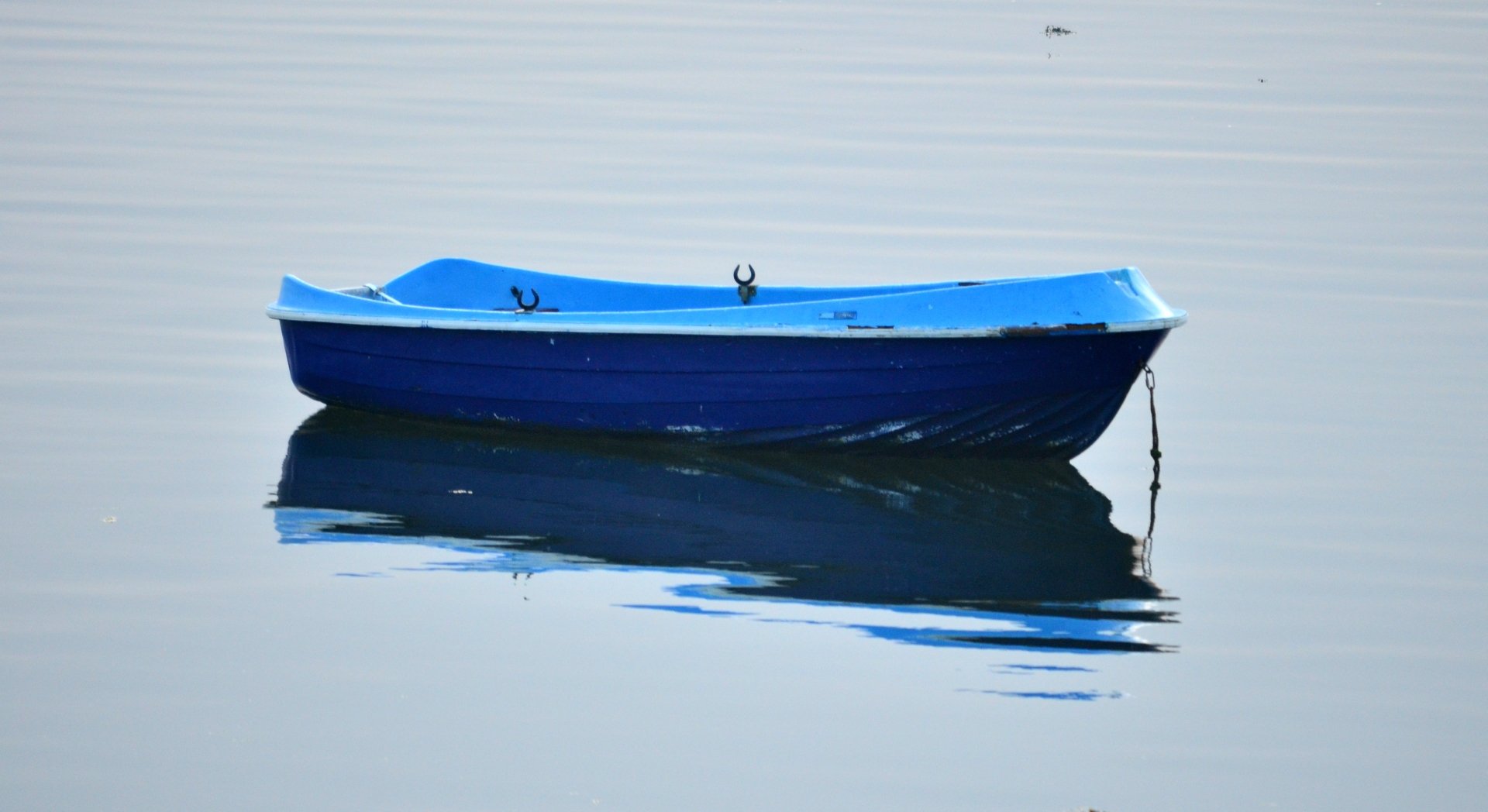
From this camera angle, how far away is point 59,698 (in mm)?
7820

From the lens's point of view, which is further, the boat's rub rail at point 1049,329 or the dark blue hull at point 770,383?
the dark blue hull at point 770,383

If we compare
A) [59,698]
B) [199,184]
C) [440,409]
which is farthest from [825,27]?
[59,698]

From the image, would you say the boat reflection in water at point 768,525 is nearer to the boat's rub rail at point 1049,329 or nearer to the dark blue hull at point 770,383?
the dark blue hull at point 770,383

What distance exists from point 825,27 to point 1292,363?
2149 centimetres

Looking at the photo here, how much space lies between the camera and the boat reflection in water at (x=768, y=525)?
9141 mm

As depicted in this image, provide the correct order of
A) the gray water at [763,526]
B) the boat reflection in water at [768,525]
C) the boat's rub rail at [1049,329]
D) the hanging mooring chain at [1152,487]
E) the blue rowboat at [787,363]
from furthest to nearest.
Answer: the blue rowboat at [787,363]
the boat's rub rail at [1049,329]
the hanging mooring chain at [1152,487]
the boat reflection in water at [768,525]
the gray water at [763,526]

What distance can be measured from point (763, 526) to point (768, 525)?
0.05 meters

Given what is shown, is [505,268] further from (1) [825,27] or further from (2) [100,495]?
(1) [825,27]

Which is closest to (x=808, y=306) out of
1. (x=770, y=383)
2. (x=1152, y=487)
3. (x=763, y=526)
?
(x=770, y=383)

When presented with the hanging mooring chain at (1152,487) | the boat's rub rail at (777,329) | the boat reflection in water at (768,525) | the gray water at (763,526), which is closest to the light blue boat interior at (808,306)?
the boat's rub rail at (777,329)

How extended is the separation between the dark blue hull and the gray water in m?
0.69

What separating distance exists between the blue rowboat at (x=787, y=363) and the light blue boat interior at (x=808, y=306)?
0.01 m

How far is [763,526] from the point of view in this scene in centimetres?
1038

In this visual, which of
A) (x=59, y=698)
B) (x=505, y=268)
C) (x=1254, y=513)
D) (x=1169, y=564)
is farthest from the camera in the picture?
(x=505, y=268)
